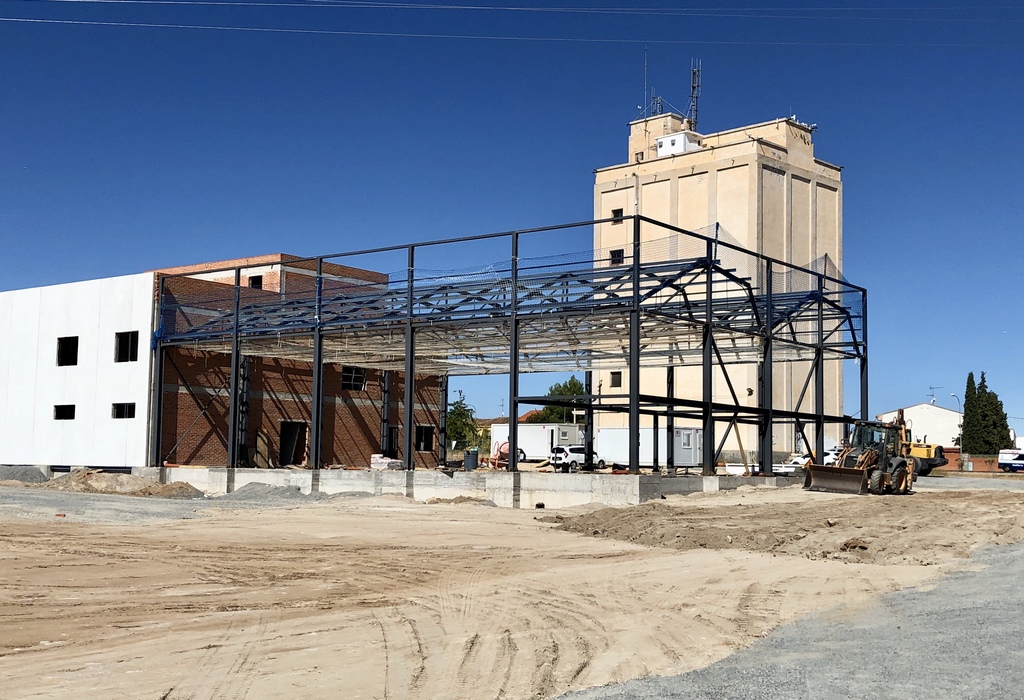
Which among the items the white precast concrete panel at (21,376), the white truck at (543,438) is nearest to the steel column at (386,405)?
the white truck at (543,438)

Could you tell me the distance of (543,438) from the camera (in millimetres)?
57781

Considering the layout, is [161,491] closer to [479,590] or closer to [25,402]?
[25,402]

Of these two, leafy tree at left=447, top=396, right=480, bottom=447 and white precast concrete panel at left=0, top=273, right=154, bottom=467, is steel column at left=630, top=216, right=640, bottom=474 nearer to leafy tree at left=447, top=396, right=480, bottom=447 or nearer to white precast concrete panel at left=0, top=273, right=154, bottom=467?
white precast concrete panel at left=0, top=273, right=154, bottom=467

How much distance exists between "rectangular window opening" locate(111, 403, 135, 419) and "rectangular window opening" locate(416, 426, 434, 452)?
14946 mm

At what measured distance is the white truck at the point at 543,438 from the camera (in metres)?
56.1

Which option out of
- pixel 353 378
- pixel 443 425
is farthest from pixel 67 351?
pixel 443 425

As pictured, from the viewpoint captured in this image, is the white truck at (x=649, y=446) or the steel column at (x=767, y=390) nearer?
the steel column at (x=767, y=390)

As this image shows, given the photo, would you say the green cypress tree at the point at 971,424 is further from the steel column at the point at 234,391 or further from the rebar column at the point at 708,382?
the steel column at the point at 234,391

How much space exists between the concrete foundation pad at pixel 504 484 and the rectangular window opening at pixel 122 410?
5.06 meters

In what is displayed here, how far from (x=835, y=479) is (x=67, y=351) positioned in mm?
30827

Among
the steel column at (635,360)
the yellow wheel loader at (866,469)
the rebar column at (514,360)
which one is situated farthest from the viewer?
the yellow wheel loader at (866,469)

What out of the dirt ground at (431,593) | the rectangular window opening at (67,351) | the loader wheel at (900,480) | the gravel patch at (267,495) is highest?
the rectangular window opening at (67,351)

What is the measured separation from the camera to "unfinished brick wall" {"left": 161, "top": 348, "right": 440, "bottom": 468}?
40781 mm

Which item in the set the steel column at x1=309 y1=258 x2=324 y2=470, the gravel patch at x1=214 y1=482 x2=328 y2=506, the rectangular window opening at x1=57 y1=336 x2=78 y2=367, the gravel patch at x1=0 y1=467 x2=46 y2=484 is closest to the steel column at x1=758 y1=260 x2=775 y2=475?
the gravel patch at x1=214 y1=482 x2=328 y2=506
